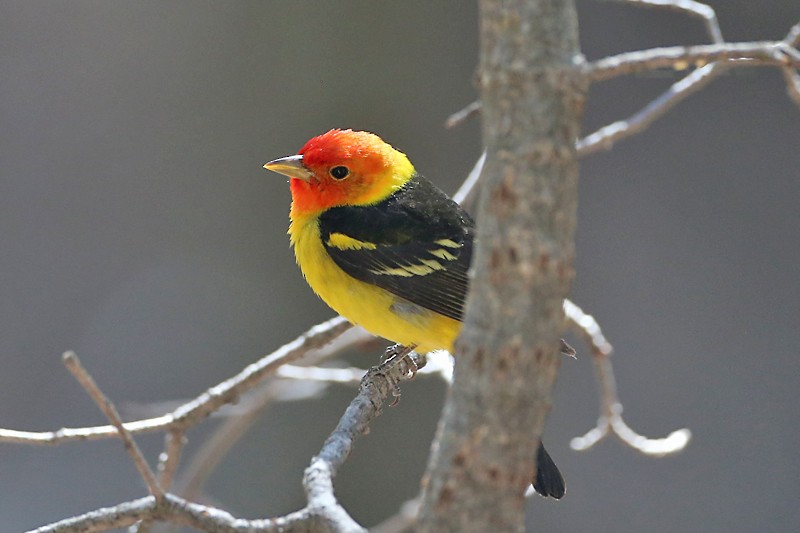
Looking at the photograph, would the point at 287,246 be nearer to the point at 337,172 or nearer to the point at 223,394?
the point at 337,172

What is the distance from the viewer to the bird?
3568 millimetres

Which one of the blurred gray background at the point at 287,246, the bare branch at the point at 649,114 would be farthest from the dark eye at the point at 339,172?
the blurred gray background at the point at 287,246

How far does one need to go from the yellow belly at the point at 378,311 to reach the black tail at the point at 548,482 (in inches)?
22.5

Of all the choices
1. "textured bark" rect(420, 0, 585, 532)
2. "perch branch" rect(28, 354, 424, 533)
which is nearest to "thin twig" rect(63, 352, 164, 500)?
"perch branch" rect(28, 354, 424, 533)

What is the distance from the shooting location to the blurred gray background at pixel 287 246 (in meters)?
5.88

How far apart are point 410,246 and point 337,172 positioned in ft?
1.65

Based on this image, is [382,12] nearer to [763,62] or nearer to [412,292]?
[412,292]

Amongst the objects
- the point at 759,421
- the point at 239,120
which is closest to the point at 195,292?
the point at 239,120

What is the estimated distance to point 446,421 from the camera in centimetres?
150

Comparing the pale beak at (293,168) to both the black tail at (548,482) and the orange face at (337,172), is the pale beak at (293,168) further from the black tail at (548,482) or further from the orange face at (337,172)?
the black tail at (548,482)

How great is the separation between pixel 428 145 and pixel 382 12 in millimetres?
974

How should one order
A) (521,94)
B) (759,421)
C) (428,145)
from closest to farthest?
(521,94), (759,421), (428,145)

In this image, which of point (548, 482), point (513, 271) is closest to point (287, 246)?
point (548, 482)

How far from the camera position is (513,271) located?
1439 millimetres
